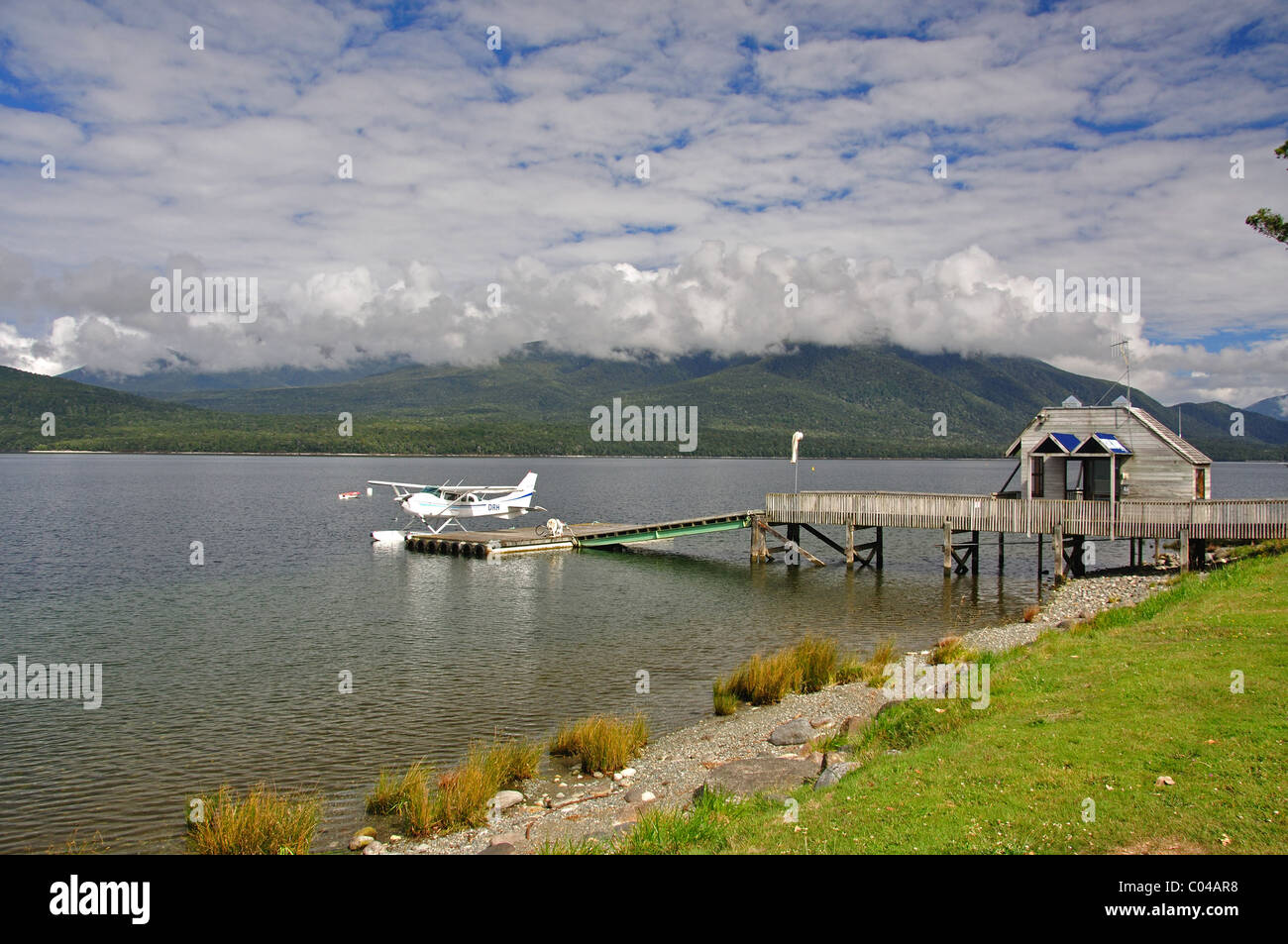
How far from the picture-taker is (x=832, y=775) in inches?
486

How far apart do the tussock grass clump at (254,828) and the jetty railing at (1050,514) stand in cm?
3256

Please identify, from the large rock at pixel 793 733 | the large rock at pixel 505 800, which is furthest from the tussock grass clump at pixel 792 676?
the large rock at pixel 505 800

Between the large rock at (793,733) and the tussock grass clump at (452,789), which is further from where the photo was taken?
the large rock at (793,733)

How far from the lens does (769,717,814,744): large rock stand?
17.0m

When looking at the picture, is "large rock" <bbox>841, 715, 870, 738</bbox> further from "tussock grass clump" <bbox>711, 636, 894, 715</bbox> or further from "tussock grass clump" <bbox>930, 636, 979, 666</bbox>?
"tussock grass clump" <bbox>930, 636, 979, 666</bbox>

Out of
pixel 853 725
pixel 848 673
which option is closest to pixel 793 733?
pixel 853 725

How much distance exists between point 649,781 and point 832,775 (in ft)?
13.4

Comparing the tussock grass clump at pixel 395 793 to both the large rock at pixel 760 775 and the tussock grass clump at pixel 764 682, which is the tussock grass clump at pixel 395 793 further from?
the tussock grass clump at pixel 764 682

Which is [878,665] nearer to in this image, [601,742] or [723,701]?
[723,701]

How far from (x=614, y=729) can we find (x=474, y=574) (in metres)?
28.5

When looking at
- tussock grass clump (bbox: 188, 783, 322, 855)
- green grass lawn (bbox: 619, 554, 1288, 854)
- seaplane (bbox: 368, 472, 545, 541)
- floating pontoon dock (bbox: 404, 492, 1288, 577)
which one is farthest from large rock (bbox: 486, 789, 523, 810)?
seaplane (bbox: 368, 472, 545, 541)

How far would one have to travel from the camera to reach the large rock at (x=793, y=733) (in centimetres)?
1695
